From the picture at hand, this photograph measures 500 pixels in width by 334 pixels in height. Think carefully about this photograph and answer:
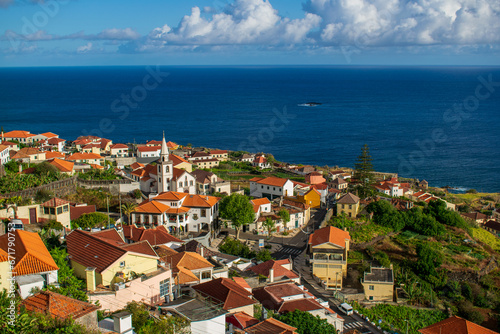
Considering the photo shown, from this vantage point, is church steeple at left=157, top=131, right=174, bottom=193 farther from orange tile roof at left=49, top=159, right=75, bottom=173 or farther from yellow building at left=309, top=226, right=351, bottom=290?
yellow building at left=309, top=226, right=351, bottom=290

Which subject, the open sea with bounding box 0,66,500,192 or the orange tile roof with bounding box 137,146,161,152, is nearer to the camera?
the orange tile roof with bounding box 137,146,161,152

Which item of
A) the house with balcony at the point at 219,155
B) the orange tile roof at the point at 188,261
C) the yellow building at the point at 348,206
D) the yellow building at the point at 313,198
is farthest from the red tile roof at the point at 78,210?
the house with balcony at the point at 219,155

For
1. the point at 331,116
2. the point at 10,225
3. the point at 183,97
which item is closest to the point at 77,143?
the point at 10,225

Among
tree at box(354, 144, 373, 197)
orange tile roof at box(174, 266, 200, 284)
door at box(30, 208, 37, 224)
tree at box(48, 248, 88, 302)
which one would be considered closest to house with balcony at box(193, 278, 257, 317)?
orange tile roof at box(174, 266, 200, 284)

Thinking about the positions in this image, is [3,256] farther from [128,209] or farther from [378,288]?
[378,288]

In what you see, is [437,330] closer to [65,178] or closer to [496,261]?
[496,261]
